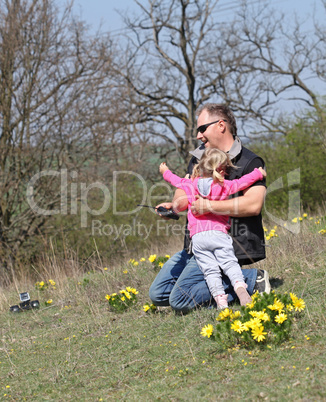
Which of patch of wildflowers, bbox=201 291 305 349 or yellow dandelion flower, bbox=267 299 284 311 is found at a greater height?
yellow dandelion flower, bbox=267 299 284 311

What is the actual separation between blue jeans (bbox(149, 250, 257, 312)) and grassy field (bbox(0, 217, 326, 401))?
10 cm

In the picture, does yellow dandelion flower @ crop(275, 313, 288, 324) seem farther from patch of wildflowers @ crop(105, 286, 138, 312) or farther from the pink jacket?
patch of wildflowers @ crop(105, 286, 138, 312)

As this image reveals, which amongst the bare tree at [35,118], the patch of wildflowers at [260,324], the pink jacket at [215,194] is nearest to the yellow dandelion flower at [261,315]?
the patch of wildflowers at [260,324]

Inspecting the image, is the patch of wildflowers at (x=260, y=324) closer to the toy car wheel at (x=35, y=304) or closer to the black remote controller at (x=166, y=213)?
the black remote controller at (x=166, y=213)

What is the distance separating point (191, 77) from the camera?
847 inches

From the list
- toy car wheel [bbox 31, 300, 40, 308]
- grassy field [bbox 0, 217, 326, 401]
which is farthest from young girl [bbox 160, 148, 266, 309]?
toy car wheel [bbox 31, 300, 40, 308]

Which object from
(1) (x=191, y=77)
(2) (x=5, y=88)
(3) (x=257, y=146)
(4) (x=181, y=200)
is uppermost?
(1) (x=191, y=77)

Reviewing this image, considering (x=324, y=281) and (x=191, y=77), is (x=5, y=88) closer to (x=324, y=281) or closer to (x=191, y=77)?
(x=324, y=281)

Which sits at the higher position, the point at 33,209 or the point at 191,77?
the point at 191,77

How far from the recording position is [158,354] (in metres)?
3.20


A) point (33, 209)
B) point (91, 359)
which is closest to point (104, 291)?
point (91, 359)

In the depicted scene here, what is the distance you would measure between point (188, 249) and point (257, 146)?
964 cm

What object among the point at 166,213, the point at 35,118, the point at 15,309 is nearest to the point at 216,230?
the point at 166,213

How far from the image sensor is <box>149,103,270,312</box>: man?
3.69 m
